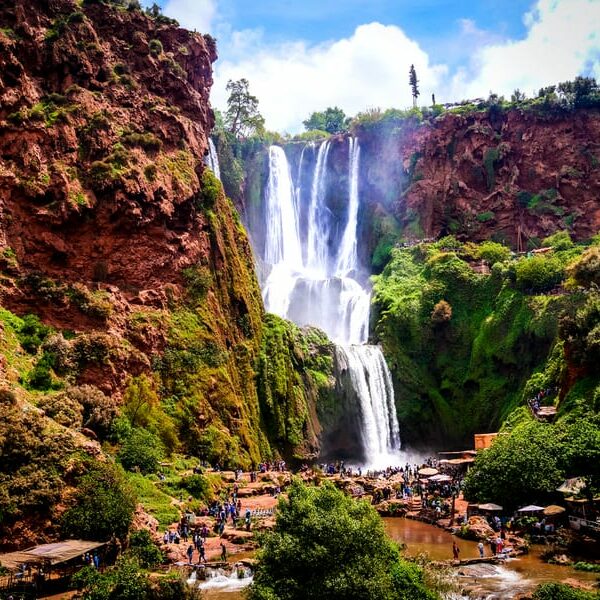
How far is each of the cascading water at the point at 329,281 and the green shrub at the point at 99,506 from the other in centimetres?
3143

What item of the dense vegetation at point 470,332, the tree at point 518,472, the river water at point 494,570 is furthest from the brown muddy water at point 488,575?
the dense vegetation at point 470,332

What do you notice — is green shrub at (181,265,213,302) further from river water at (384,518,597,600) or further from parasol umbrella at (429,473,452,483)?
river water at (384,518,597,600)

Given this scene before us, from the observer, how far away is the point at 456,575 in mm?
23219

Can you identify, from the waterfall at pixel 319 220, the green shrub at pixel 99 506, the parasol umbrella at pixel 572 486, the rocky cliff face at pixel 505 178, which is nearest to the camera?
the green shrub at pixel 99 506

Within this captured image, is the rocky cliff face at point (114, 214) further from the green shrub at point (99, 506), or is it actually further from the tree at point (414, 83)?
the tree at point (414, 83)

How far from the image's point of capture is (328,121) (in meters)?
115

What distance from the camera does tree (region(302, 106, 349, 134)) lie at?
113 metres

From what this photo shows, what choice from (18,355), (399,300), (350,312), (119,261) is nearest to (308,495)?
(18,355)

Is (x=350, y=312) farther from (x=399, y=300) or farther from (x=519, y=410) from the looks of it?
(x=519, y=410)

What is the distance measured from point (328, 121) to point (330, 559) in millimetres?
106196

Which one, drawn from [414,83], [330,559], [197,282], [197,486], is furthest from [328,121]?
[330,559]

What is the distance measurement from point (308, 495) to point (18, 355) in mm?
21049

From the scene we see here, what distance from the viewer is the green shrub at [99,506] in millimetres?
23812

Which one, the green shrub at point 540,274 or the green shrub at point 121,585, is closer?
the green shrub at point 121,585
